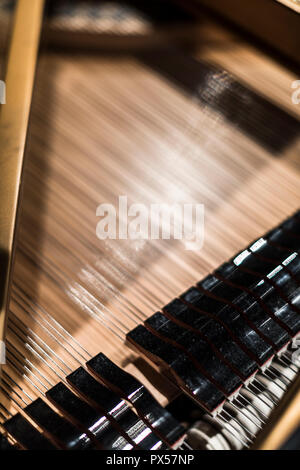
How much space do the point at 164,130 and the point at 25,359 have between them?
3.60 ft

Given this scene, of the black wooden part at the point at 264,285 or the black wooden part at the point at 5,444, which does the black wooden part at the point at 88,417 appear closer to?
the black wooden part at the point at 5,444

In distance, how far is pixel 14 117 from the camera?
53.7 inches

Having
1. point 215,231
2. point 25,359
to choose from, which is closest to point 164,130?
point 215,231

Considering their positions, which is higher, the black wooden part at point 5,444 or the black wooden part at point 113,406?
the black wooden part at point 5,444

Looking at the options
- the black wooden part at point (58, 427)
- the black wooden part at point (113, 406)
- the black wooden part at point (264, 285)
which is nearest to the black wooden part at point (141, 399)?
the black wooden part at point (113, 406)

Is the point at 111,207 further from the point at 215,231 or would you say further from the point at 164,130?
the point at 164,130

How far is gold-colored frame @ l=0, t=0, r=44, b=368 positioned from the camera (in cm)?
119

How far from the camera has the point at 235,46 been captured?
2.25m

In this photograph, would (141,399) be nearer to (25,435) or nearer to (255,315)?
(25,435)

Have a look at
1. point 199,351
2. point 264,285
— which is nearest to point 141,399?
point 199,351

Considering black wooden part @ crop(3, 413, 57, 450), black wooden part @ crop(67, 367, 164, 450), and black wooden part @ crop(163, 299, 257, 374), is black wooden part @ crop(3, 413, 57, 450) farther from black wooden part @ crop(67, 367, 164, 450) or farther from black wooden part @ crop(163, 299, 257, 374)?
black wooden part @ crop(163, 299, 257, 374)

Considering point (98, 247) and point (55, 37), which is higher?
point (55, 37)

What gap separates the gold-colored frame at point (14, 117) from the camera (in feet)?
3.89
